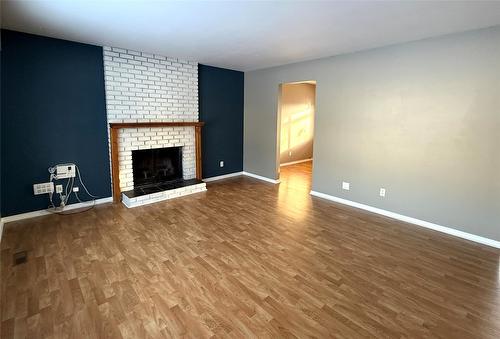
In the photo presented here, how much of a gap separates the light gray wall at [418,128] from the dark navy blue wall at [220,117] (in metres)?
1.62

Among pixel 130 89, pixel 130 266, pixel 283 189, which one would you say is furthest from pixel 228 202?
pixel 130 89

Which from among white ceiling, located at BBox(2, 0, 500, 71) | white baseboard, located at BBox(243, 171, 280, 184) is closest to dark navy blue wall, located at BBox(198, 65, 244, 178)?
white baseboard, located at BBox(243, 171, 280, 184)

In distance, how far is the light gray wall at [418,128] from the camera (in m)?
2.97

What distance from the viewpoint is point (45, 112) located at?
11.7 feet

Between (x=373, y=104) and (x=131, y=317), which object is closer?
(x=131, y=317)

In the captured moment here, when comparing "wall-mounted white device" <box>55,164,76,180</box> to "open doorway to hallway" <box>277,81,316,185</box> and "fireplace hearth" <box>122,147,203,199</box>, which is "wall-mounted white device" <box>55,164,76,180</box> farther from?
"open doorway to hallway" <box>277,81,316,185</box>

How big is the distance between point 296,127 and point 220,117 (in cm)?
288

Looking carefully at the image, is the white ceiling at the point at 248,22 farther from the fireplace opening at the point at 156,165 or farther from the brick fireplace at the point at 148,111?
the fireplace opening at the point at 156,165

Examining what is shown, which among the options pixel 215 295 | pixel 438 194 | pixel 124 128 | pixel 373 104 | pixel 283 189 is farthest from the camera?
pixel 283 189

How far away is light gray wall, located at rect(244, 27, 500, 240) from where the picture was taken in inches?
117

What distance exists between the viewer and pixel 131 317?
1.85 metres

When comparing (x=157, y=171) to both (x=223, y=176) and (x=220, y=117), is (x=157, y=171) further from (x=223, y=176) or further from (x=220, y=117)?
(x=220, y=117)

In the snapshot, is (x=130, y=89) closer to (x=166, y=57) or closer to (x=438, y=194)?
(x=166, y=57)

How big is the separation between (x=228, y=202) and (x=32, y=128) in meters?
2.96
